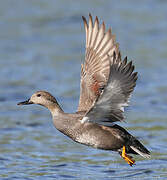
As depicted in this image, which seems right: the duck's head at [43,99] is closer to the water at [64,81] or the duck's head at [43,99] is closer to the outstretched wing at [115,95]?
the outstretched wing at [115,95]

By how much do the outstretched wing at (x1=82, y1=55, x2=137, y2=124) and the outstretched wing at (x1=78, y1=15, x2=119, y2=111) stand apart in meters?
0.84

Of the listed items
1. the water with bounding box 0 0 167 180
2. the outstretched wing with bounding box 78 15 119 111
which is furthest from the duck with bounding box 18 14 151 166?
the water with bounding box 0 0 167 180

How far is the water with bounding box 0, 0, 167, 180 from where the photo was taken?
412 inches

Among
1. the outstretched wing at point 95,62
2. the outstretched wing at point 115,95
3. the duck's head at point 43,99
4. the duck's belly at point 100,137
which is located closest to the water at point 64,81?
the duck's belly at point 100,137

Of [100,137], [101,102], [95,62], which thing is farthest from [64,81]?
[101,102]

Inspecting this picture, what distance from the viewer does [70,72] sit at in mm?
15359

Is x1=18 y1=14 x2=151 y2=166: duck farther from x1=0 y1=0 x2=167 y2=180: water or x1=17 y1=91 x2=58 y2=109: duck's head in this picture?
x1=0 y1=0 x2=167 y2=180: water

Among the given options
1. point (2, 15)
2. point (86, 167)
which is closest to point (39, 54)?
point (2, 15)

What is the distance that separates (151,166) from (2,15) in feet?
31.4

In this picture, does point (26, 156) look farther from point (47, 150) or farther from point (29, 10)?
point (29, 10)

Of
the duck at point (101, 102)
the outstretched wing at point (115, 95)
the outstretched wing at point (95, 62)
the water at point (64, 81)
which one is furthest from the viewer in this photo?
the water at point (64, 81)

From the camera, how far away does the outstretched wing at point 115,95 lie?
7.78m

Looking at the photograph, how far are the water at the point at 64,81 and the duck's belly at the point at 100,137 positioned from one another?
1.25m

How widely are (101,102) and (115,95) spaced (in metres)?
0.20
